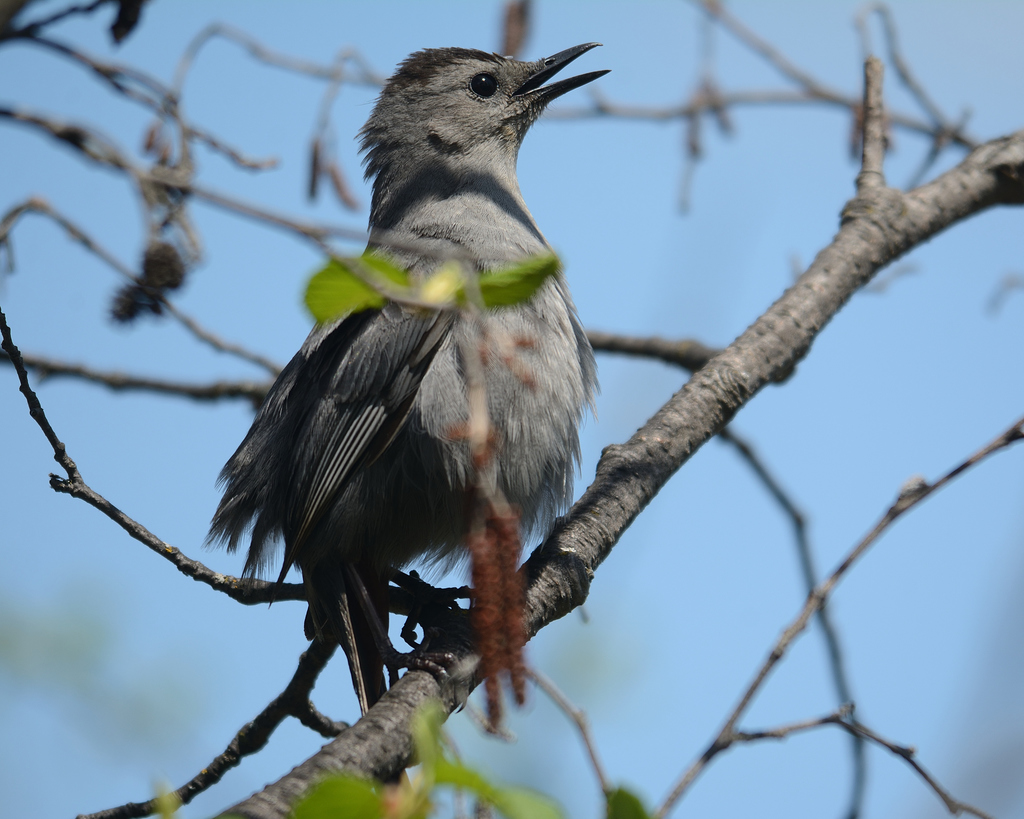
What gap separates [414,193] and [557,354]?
1360 millimetres

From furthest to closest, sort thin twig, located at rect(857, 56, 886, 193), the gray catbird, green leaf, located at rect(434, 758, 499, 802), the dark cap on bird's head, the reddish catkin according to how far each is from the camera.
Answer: the dark cap on bird's head, thin twig, located at rect(857, 56, 886, 193), the gray catbird, the reddish catkin, green leaf, located at rect(434, 758, 499, 802)

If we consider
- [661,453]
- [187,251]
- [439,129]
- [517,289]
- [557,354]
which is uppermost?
[439,129]

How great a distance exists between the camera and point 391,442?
3.37m

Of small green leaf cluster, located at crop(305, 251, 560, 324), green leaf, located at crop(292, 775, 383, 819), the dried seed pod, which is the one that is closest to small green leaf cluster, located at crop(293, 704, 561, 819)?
green leaf, located at crop(292, 775, 383, 819)

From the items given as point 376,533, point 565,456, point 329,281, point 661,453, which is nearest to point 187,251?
point 376,533

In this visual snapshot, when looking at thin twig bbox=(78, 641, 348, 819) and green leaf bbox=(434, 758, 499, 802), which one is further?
thin twig bbox=(78, 641, 348, 819)

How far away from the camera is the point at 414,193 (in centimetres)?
441

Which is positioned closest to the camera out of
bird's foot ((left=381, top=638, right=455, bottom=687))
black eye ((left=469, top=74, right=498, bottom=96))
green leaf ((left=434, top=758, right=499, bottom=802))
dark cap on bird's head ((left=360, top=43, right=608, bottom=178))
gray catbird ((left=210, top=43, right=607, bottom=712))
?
green leaf ((left=434, top=758, right=499, bottom=802))

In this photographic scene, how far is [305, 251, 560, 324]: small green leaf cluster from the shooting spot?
131 centimetres

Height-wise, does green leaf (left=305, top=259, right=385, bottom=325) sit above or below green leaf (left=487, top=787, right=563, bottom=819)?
above

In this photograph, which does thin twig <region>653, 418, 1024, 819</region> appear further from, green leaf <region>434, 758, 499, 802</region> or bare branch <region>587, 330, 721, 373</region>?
bare branch <region>587, 330, 721, 373</region>

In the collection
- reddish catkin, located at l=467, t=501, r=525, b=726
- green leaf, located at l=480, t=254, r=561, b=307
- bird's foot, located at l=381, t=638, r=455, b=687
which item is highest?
bird's foot, located at l=381, t=638, r=455, b=687

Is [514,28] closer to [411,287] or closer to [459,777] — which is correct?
[411,287]

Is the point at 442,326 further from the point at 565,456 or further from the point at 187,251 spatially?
the point at 187,251
